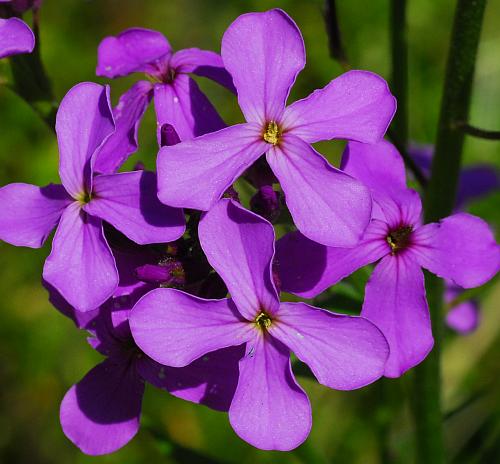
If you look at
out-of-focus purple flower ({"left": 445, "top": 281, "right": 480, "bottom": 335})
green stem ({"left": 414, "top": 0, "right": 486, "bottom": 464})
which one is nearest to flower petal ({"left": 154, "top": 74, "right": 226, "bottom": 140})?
green stem ({"left": 414, "top": 0, "right": 486, "bottom": 464})

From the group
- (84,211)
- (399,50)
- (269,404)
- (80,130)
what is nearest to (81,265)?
(84,211)

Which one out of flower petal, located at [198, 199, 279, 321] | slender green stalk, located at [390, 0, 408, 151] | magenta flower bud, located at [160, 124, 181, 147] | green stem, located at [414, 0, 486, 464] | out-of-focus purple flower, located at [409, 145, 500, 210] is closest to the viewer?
flower petal, located at [198, 199, 279, 321]

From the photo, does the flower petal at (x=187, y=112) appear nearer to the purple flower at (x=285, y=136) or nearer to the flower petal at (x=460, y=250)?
the purple flower at (x=285, y=136)

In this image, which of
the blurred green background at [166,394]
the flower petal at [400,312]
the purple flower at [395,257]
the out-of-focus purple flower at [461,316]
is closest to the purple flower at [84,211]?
the purple flower at [395,257]

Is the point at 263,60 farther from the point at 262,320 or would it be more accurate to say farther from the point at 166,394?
the point at 166,394

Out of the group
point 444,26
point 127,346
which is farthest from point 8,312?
point 444,26

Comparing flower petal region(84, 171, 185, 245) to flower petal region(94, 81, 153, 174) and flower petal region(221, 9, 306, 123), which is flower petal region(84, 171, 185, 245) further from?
flower petal region(221, 9, 306, 123)

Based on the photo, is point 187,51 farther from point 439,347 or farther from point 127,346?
point 439,347
